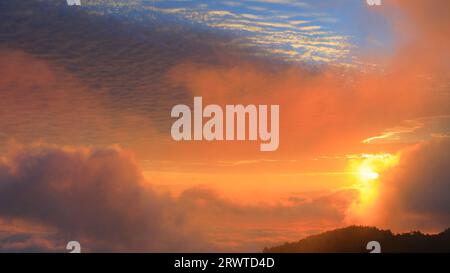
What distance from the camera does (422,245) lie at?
65.6 ft

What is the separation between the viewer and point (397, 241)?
18750 millimetres
